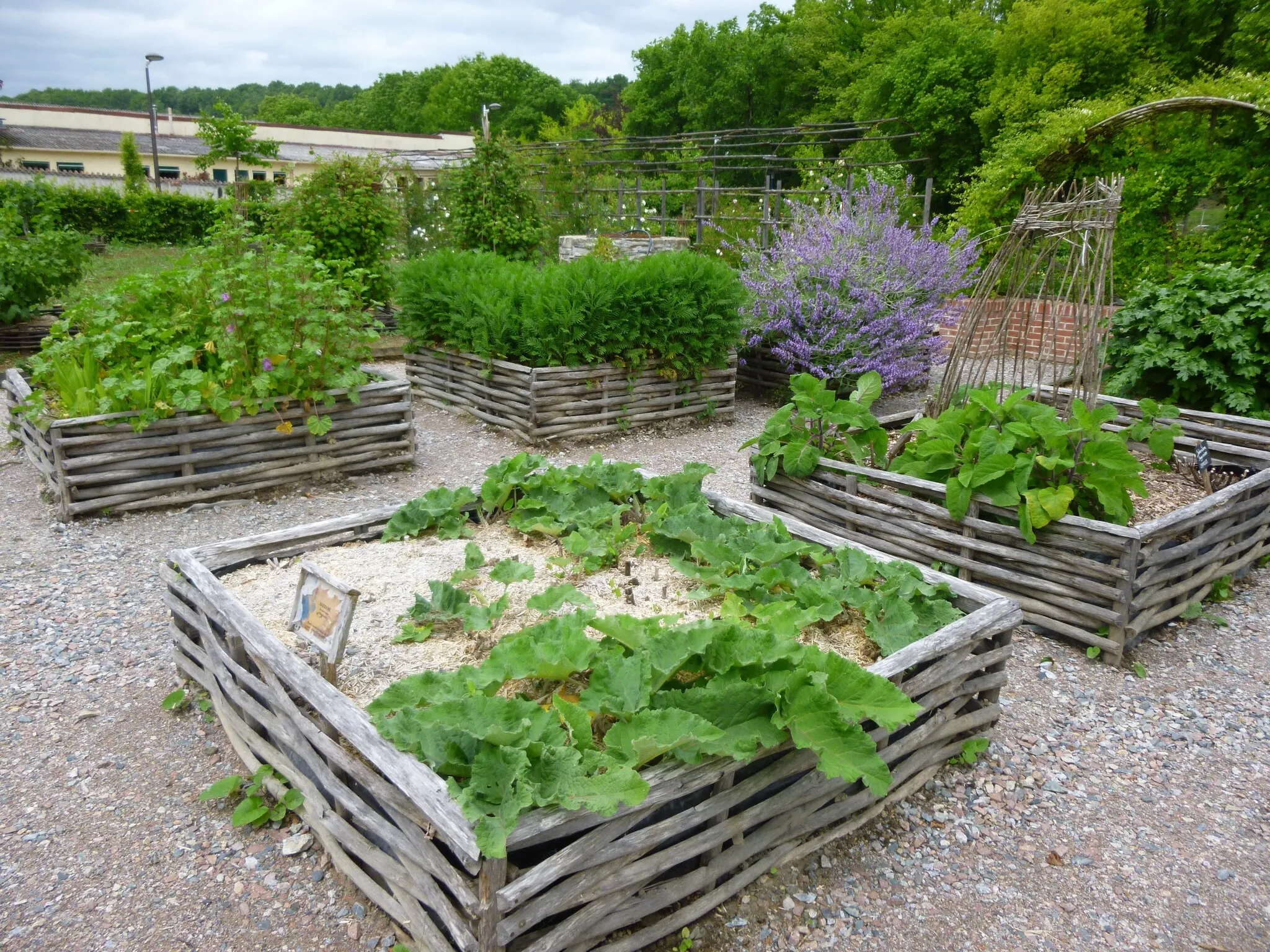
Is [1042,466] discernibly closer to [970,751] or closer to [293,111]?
[970,751]

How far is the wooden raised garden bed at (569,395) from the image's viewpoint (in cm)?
672

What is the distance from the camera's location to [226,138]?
14.4 metres

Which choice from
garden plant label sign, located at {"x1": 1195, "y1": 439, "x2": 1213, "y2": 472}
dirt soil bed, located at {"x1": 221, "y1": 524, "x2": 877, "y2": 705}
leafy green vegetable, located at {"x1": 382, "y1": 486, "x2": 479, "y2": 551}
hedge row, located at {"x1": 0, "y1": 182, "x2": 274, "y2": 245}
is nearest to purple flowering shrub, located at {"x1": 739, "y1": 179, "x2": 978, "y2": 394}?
garden plant label sign, located at {"x1": 1195, "y1": 439, "x2": 1213, "y2": 472}

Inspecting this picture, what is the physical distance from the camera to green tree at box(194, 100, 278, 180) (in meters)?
14.3

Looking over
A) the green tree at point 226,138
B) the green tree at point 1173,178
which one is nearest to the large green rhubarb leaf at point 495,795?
the green tree at point 1173,178

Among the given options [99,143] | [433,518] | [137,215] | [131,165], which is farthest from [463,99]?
[433,518]

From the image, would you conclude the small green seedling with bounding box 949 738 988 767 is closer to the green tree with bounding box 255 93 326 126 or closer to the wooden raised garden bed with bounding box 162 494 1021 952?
the wooden raised garden bed with bounding box 162 494 1021 952

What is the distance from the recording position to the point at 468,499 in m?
4.00

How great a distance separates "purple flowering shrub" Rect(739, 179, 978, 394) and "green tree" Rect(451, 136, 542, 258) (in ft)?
13.1

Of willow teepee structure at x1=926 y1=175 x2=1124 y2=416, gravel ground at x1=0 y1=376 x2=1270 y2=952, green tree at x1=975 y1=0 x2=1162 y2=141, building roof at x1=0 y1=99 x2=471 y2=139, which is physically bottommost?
gravel ground at x1=0 y1=376 x2=1270 y2=952

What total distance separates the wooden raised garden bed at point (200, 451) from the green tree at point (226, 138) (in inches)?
388

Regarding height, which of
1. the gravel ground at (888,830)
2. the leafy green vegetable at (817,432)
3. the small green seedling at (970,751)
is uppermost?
the leafy green vegetable at (817,432)

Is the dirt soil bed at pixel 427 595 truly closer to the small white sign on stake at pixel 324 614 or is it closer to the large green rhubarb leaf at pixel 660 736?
the small white sign on stake at pixel 324 614

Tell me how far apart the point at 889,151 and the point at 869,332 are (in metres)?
14.6
